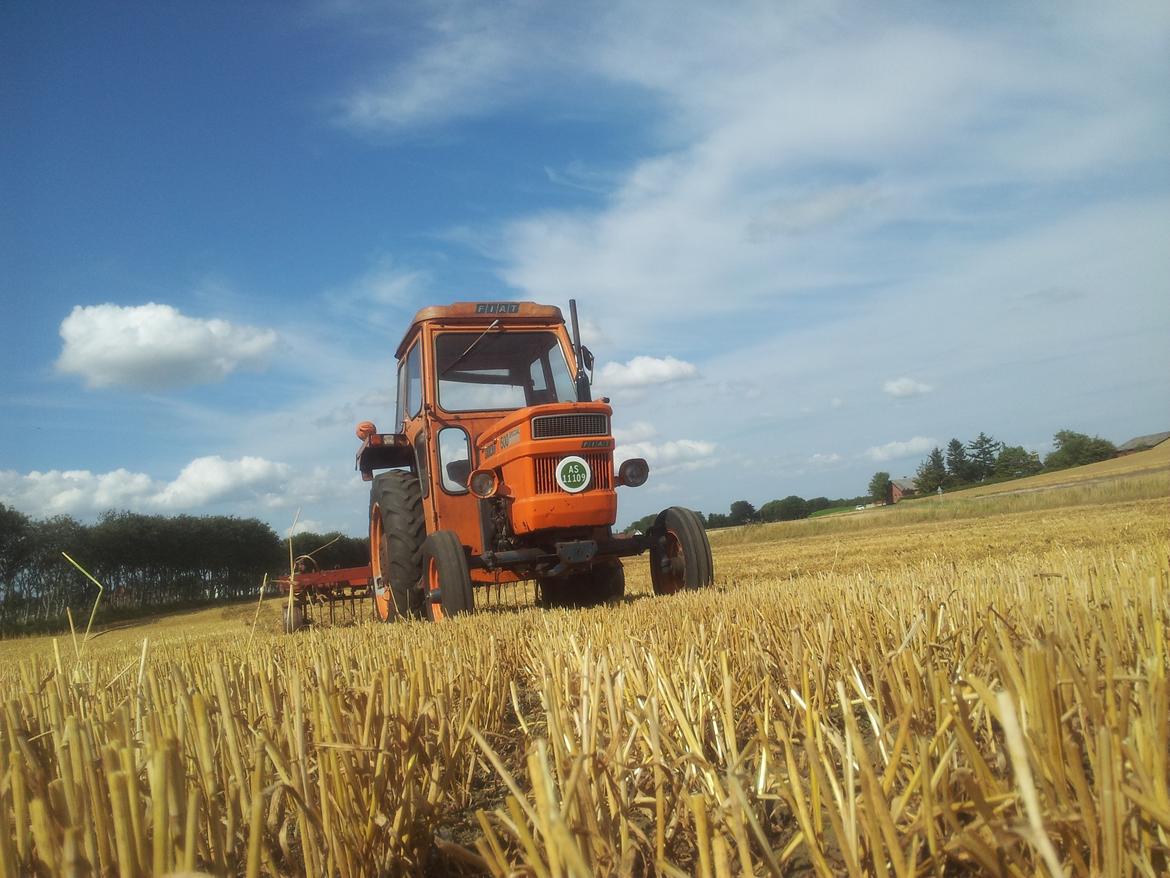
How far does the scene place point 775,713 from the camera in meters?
2.07

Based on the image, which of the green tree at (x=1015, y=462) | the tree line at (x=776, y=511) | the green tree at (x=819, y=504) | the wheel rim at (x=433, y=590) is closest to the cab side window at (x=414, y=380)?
the wheel rim at (x=433, y=590)

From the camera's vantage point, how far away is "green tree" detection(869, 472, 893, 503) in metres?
86.4

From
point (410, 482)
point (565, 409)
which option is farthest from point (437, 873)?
point (410, 482)

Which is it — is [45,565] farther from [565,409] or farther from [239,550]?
[565,409]

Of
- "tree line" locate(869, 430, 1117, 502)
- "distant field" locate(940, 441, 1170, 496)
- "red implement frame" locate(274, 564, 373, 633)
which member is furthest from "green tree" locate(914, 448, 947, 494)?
"red implement frame" locate(274, 564, 373, 633)

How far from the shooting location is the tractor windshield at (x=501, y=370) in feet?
22.2

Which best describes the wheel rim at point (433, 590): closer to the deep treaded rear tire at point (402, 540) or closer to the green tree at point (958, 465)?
the deep treaded rear tire at point (402, 540)

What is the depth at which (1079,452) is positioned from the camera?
235 feet

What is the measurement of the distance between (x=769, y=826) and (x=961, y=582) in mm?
2585

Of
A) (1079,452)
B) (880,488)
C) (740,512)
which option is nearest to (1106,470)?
(740,512)

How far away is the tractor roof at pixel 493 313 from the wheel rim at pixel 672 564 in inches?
A: 80.1

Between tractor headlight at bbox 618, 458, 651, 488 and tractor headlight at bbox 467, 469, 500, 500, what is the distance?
37.1 inches

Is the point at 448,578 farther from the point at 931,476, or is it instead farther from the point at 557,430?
the point at 931,476

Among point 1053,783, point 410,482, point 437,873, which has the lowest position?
point 437,873
